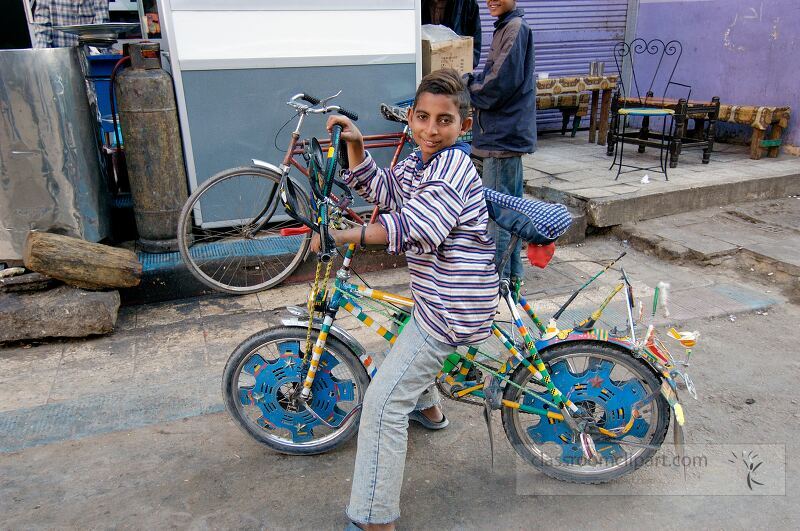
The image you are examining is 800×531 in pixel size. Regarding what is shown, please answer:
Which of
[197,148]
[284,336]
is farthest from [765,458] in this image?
A: [197,148]

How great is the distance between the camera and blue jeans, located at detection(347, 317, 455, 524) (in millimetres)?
2373

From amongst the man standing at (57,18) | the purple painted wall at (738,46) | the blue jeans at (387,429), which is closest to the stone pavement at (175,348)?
the blue jeans at (387,429)

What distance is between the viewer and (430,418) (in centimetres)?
324

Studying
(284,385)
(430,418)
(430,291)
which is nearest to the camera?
(430,291)

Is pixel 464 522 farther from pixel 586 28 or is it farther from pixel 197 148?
pixel 586 28

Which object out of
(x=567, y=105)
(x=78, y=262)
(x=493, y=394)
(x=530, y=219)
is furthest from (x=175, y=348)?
(x=567, y=105)

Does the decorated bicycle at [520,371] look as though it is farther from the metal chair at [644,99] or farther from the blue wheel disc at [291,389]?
the metal chair at [644,99]

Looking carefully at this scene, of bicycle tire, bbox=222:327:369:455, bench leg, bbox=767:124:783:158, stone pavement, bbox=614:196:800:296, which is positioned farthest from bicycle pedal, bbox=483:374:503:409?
bench leg, bbox=767:124:783:158

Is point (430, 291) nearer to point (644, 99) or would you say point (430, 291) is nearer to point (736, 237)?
point (736, 237)

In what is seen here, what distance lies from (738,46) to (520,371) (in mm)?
7803

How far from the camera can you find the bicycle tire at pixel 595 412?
2.62m

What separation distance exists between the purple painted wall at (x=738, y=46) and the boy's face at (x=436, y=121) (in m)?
7.47

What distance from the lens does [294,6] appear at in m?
5.04

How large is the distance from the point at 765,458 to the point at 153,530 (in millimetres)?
2758
